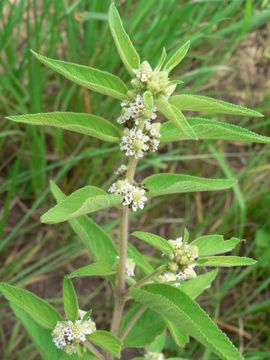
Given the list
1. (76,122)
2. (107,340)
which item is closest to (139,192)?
(76,122)

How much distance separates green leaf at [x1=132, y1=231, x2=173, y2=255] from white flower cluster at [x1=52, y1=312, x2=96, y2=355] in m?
0.36

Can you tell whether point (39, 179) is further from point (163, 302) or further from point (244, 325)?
point (163, 302)

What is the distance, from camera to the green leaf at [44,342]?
1646 millimetres

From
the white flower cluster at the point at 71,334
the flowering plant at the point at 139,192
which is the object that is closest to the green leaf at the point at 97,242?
the flowering plant at the point at 139,192

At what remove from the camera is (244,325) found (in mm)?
2592

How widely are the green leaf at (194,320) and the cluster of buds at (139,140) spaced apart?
369 mm

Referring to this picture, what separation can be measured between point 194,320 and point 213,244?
0.88 feet

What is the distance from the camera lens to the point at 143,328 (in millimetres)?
1843

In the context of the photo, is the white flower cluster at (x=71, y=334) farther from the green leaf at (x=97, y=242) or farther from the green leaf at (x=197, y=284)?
the green leaf at (x=197, y=284)

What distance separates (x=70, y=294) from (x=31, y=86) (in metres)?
1.23

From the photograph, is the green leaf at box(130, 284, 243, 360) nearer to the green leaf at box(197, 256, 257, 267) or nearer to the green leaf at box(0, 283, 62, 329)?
the green leaf at box(197, 256, 257, 267)

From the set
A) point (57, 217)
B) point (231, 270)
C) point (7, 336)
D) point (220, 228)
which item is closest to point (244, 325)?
point (231, 270)

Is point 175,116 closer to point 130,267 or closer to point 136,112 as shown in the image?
point 136,112

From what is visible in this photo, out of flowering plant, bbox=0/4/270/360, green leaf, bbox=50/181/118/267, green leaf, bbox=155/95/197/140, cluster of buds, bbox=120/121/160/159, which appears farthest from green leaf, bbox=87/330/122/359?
green leaf, bbox=155/95/197/140
